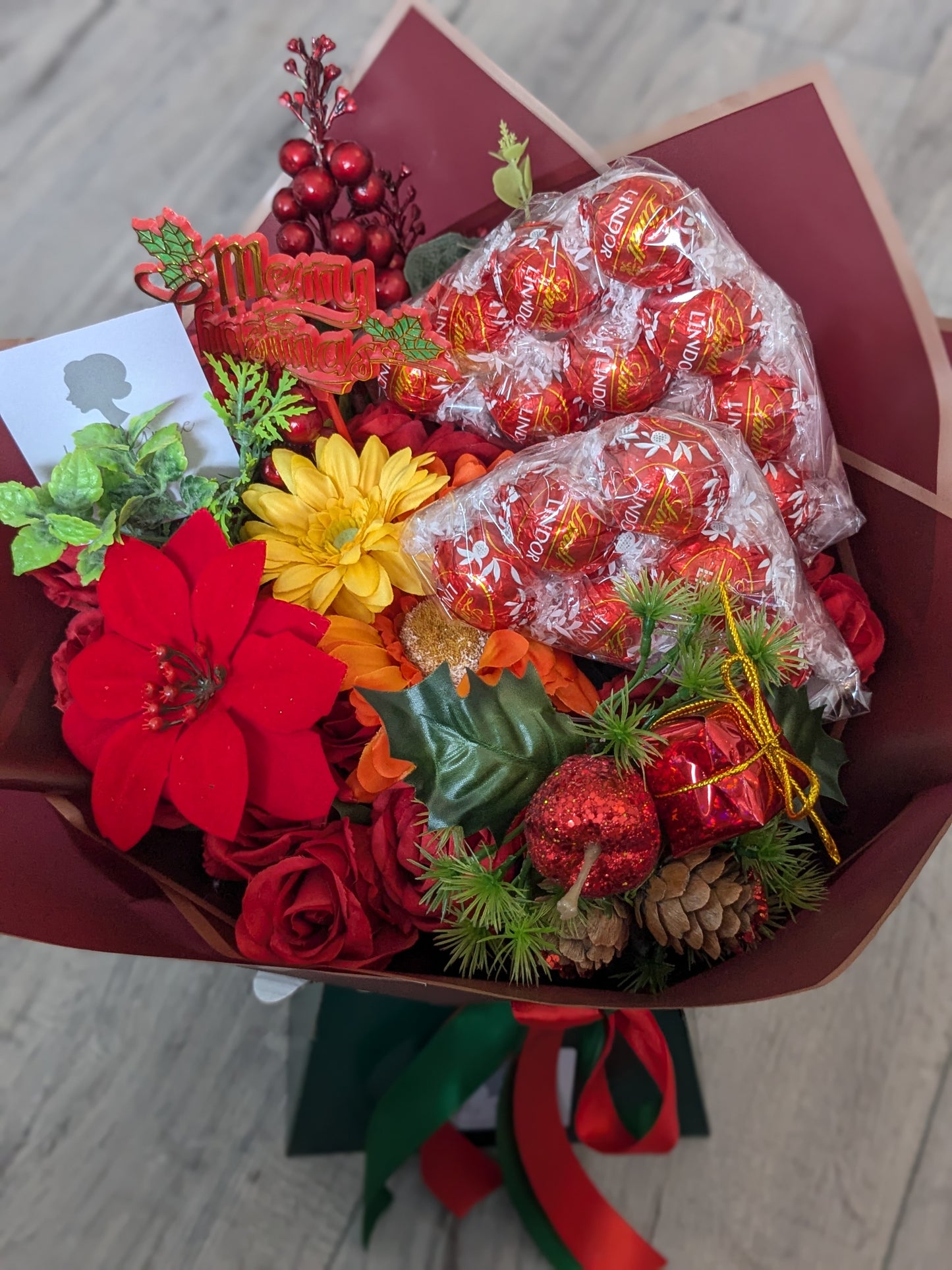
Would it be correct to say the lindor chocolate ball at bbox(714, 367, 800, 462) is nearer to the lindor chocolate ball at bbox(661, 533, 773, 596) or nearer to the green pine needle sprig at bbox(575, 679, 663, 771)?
the lindor chocolate ball at bbox(661, 533, 773, 596)

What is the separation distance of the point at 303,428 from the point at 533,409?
6.8 inches

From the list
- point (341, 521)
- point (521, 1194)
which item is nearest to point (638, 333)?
point (341, 521)

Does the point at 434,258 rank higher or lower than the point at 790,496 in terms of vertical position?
higher

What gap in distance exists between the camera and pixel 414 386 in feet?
2.42

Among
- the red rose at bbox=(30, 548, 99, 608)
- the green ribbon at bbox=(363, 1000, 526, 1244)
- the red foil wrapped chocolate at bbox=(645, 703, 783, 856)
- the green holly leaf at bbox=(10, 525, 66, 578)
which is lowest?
the green ribbon at bbox=(363, 1000, 526, 1244)

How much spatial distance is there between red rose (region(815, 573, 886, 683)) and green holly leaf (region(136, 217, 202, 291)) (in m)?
0.51

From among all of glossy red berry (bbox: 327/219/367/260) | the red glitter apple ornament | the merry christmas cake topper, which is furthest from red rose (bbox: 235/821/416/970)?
glossy red berry (bbox: 327/219/367/260)

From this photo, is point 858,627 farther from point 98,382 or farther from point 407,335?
point 98,382

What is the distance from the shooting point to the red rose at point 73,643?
26.0 inches

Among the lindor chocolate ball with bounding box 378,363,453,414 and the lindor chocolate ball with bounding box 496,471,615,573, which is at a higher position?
the lindor chocolate ball with bounding box 378,363,453,414

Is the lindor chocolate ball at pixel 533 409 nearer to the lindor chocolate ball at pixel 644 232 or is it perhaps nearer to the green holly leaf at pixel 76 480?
the lindor chocolate ball at pixel 644 232

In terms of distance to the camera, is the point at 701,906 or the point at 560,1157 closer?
the point at 701,906

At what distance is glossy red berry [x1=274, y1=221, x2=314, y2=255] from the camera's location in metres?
0.74

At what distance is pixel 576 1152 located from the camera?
1006 mm
